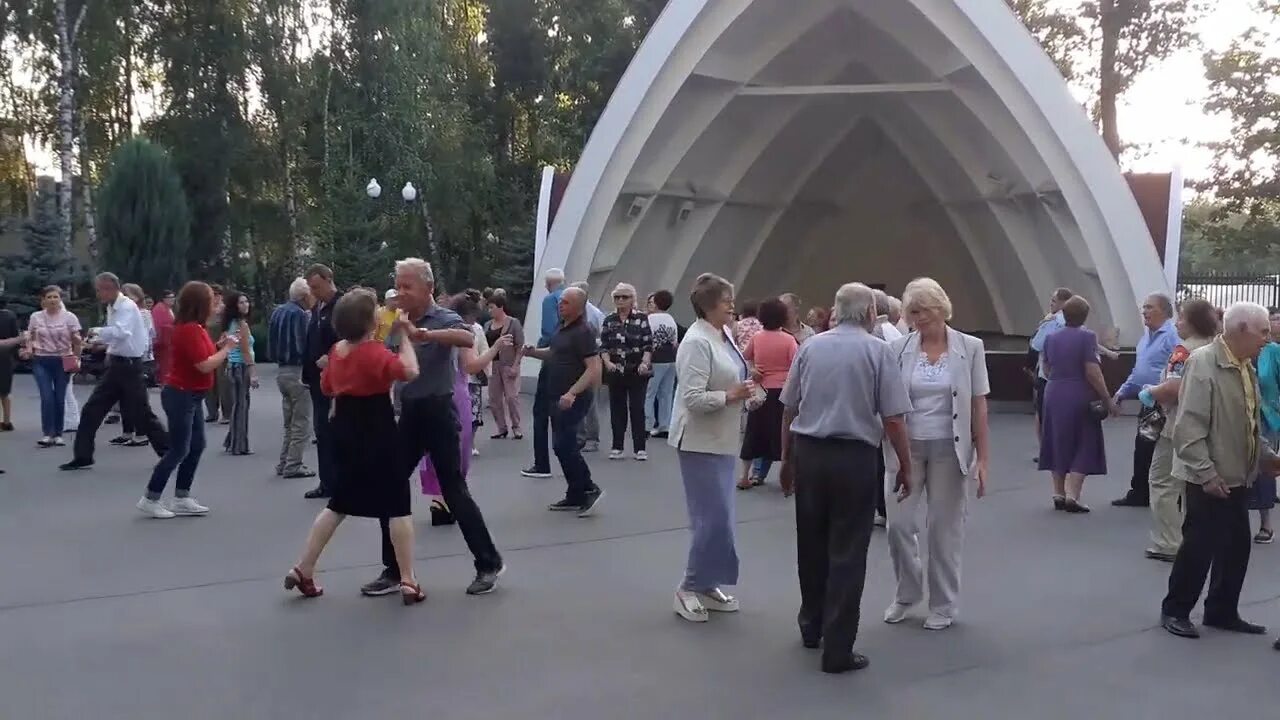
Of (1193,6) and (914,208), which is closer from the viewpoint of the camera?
(914,208)

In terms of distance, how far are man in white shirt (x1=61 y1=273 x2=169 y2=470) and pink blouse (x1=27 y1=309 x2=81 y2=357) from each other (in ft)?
6.34

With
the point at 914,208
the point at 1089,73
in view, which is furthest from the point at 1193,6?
the point at 914,208

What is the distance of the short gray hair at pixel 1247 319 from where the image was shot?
6.02 metres

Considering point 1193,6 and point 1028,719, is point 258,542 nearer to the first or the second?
point 1028,719

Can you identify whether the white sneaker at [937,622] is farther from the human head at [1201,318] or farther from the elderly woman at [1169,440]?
the human head at [1201,318]

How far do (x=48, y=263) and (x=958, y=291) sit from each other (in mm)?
21467

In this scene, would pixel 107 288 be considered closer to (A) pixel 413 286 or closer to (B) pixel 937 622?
(A) pixel 413 286

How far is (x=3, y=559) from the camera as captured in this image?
7.83 m

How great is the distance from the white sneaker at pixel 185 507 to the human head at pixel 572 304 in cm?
320

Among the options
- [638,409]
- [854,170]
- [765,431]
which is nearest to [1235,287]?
[854,170]

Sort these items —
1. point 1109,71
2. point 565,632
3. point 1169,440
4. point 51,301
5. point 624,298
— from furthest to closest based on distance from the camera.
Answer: point 1109,71 < point 51,301 < point 624,298 < point 1169,440 < point 565,632

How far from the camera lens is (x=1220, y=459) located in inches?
239

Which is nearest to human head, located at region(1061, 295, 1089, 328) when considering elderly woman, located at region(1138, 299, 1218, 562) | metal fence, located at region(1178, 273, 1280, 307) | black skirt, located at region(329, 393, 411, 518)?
elderly woman, located at region(1138, 299, 1218, 562)

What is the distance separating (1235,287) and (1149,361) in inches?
904
